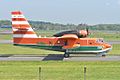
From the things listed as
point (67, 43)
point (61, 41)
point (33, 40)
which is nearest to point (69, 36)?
point (67, 43)

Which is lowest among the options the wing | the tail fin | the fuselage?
the fuselage

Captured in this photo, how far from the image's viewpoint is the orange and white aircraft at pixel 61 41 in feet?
142

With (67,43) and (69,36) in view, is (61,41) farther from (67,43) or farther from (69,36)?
(69,36)

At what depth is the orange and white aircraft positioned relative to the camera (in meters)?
43.2

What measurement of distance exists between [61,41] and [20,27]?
526 cm

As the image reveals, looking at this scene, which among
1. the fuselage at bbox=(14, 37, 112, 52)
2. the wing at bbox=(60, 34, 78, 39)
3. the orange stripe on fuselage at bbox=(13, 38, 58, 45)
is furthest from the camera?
the orange stripe on fuselage at bbox=(13, 38, 58, 45)

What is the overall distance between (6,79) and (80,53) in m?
23.0

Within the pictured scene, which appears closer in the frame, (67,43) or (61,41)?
(67,43)

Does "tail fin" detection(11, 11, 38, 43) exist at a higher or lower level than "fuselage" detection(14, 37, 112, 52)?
higher

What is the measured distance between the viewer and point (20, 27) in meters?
44.3

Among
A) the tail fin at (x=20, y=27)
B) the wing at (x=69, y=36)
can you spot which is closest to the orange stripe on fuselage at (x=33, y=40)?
the tail fin at (x=20, y=27)

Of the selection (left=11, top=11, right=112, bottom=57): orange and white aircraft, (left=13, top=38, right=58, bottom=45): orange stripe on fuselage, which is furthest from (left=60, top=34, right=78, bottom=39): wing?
(left=13, top=38, right=58, bottom=45): orange stripe on fuselage

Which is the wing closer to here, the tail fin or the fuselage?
the fuselage

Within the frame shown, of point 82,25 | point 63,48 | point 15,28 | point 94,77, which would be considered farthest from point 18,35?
point 94,77
